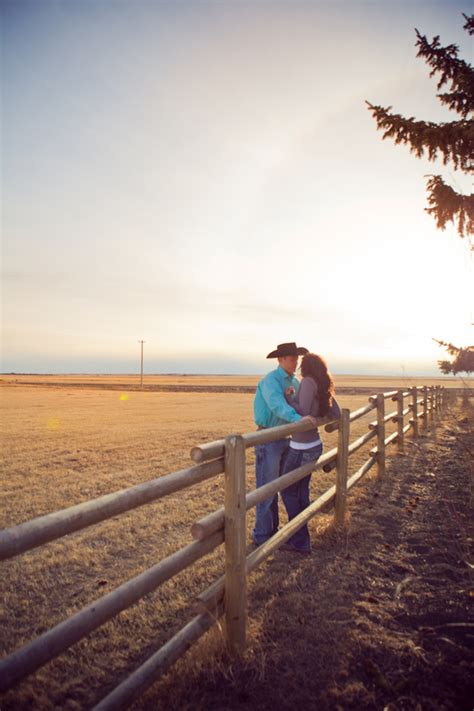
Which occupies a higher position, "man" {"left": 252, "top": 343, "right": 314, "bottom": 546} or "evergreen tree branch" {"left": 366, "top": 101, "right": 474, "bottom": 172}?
"evergreen tree branch" {"left": 366, "top": 101, "right": 474, "bottom": 172}

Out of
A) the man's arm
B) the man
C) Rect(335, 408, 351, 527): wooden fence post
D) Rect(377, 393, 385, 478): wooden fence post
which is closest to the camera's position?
the man's arm

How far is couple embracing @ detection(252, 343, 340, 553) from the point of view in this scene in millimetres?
4730

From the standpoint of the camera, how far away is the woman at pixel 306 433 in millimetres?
4730

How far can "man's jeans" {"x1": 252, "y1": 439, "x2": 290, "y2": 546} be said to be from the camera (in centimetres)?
489

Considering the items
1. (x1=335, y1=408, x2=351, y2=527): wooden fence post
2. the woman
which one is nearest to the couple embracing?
the woman

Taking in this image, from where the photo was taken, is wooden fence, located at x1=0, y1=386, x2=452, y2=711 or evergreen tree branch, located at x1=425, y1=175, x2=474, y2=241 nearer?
wooden fence, located at x1=0, y1=386, x2=452, y2=711

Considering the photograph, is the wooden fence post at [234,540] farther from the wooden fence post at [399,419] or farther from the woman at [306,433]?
the wooden fence post at [399,419]

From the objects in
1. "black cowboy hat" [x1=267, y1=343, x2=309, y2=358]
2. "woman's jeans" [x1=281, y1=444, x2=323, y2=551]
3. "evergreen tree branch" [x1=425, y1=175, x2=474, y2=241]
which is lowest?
"woman's jeans" [x1=281, y1=444, x2=323, y2=551]

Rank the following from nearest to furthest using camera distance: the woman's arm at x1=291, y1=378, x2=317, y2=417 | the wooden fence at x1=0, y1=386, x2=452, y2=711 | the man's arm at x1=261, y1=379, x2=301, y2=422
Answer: the wooden fence at x1=0, y1=386, x2=452, y2=711 < the man's arm at x1=261, y1=379, x2=301, y2=422 < the woman's arm at x1=291, y1=378, x2=317, y2=417

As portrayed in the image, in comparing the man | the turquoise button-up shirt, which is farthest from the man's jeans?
the turquoise button-up shirt

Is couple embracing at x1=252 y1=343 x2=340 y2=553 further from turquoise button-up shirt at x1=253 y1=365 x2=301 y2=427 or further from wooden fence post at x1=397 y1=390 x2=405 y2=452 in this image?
wooden fence post at x1=397 y1=390 x2=405 y2=452

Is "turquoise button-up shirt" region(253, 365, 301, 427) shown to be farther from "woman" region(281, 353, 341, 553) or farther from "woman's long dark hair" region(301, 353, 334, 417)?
"woman's long dark hair" region(301, 353, 334, 417)

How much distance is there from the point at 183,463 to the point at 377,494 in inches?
185

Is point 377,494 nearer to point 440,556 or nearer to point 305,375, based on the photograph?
point 440,556
